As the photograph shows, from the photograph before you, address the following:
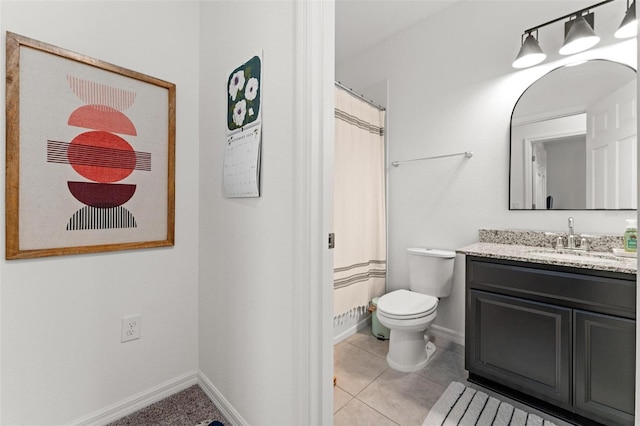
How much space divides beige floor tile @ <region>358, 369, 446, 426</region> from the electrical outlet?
4.08ft

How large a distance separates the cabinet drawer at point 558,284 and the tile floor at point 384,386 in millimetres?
620

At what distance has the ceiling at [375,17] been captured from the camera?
85.1 inches

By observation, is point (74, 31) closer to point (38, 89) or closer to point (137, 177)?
point (38, 89)

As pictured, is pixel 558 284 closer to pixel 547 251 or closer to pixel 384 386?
pixel 547 251

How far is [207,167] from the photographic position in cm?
153

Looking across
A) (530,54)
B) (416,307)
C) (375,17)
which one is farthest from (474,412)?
(375,17)

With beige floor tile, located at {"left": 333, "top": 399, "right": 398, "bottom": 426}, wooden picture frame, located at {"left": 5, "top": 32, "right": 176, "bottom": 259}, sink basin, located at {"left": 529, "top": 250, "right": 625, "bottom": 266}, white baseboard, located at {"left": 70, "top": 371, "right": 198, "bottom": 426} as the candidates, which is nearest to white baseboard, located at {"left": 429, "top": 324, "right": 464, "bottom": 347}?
sink basin, located at {"left": 529, "top": 250, "right": 625, "bottom": 266}

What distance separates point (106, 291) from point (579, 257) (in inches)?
94.0

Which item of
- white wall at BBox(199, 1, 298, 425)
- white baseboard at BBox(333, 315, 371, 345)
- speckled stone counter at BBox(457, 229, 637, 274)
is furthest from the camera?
white baseboard at BBox(333, 315, 371, 345)

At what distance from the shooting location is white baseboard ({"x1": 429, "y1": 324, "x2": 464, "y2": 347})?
216 cm

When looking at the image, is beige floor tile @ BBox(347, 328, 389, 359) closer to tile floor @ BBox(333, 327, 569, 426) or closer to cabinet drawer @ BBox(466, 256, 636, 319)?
tile floor @ BBox(333, 327, 569, 426)

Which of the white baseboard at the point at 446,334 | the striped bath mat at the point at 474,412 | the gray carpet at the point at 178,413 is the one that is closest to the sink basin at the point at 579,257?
the striped bath mat at the point at 474,412

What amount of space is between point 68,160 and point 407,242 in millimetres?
2274

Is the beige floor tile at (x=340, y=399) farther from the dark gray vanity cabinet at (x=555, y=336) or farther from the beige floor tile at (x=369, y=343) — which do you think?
the dark gray vanity cabinet at (x=555, y=336)
